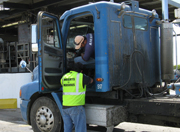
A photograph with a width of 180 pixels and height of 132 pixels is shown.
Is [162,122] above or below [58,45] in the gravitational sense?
below

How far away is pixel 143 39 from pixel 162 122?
6.37ft

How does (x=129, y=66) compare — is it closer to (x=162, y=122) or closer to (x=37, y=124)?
(x=162, y=122)

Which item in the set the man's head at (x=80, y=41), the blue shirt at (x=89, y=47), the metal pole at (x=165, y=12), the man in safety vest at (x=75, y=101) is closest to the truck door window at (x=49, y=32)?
the man's head at (x=80, y=41)

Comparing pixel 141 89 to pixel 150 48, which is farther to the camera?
pixel 150 48

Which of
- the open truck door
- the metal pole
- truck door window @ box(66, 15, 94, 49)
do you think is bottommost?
the open truck door

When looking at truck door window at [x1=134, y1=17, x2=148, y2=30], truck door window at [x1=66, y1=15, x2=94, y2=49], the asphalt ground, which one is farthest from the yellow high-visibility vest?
the asphalt ground

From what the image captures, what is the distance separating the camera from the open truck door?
4.83 meters

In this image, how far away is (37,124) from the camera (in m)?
5.33

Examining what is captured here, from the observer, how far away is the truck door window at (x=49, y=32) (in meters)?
4.93

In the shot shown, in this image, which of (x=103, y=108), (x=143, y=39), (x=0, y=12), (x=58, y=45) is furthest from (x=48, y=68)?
(x=0, y=12)

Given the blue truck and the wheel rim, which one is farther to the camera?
the wheel rim

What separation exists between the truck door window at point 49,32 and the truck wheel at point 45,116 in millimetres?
1206

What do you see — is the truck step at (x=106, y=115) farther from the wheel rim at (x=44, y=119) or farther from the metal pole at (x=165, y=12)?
the metal pole at (x=165, y=12)

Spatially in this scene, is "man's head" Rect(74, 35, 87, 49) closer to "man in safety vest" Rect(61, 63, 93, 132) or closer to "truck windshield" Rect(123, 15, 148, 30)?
"man in safety vest" Rect(61, 63, 93, 132)
